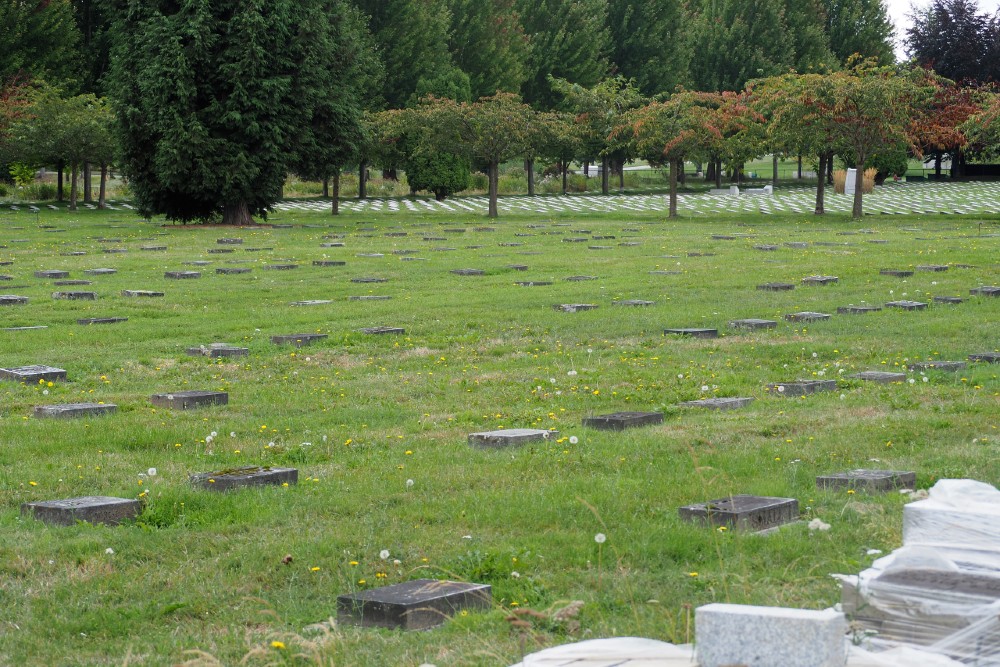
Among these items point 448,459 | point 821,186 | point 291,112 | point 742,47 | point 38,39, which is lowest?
point 448,459

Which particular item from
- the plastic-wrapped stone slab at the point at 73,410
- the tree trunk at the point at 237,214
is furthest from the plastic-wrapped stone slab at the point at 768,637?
the tree trunk at the point at 237,214

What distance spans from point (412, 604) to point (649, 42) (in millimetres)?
71129

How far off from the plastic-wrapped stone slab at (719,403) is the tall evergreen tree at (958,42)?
223 feet

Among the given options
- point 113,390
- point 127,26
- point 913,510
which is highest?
point 127,26

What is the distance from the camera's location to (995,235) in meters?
29.9

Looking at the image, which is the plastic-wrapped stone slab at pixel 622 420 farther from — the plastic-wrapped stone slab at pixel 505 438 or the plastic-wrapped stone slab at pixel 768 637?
the plastic-wrapped stone slab at pixel 768 637

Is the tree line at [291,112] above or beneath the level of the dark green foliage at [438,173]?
above

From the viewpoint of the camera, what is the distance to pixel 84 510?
6.18 meters

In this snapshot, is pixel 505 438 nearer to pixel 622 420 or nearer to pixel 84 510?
pixel 622 420

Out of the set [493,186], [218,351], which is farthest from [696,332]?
[493,186]

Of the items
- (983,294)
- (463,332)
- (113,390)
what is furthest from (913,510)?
(983,294)

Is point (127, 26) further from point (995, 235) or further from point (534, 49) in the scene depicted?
point (534, 49)

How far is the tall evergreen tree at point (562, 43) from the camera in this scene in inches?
2724

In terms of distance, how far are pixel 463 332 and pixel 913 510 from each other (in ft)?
32.8
